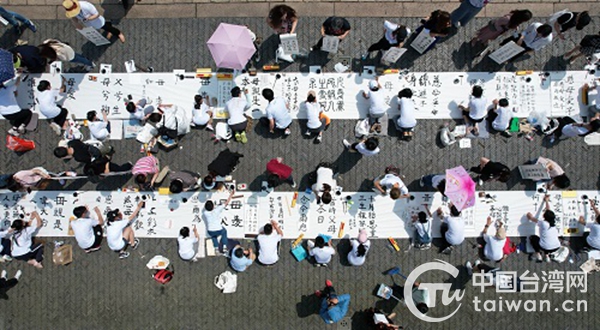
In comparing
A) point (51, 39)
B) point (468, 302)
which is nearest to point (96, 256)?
point (51, 39)

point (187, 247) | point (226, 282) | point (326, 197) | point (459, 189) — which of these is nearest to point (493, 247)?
point (459, 189)

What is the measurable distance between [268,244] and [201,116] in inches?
157

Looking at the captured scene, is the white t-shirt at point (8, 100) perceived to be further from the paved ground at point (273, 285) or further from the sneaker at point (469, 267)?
the sneaker at point (469, 267)

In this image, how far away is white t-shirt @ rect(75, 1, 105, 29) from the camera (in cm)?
960

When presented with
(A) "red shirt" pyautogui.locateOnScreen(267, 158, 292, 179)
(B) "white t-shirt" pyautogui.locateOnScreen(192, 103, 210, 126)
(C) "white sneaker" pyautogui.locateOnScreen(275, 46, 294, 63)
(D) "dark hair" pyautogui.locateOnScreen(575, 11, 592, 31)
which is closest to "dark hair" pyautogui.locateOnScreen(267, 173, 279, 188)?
(A) "red shirt" pyautogui.locateOnScreen(267, 158, 292, 179)

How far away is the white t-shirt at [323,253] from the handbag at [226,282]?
2422 millimetres

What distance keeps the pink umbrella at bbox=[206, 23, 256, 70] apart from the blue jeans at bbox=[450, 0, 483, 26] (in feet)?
19.4

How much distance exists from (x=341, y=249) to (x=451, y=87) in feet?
18.7

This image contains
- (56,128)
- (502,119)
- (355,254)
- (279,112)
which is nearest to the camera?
(279,112)

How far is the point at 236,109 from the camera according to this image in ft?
33.3

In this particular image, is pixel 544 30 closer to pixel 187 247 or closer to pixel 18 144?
pixel 187 247

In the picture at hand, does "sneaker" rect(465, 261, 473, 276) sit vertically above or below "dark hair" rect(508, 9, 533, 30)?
below

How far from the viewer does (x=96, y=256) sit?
424 inches

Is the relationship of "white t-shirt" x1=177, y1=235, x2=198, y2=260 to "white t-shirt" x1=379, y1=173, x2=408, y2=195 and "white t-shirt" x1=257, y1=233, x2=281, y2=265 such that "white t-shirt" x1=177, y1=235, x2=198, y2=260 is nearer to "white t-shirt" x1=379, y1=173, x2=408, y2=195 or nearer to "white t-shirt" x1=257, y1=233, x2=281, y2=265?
"white t-shirt" x1=257, y1=233, x2=281, y2=265
